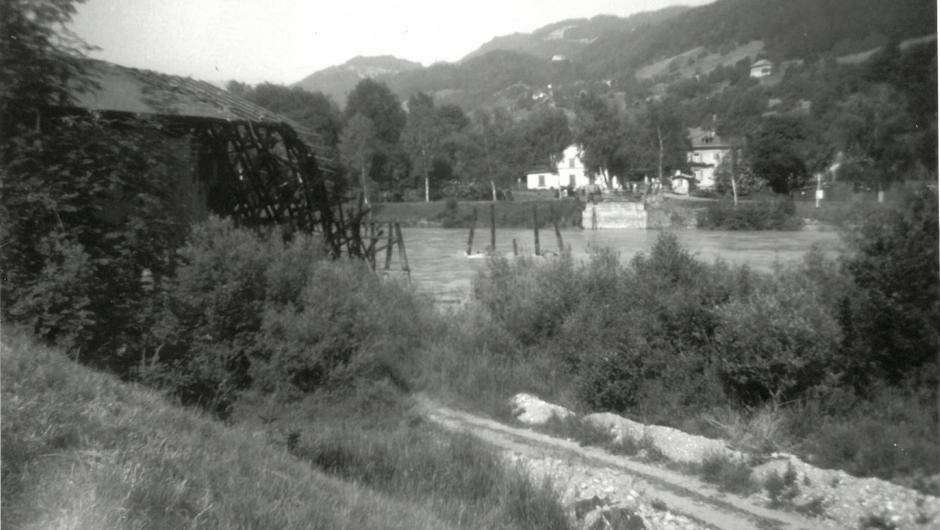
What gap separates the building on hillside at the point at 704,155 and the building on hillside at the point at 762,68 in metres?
8.91

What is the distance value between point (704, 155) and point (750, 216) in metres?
21.2

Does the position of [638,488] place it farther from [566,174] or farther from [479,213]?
[566,174]

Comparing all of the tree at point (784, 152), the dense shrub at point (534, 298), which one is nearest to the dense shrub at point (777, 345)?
the dense shrub at point (534, 298)

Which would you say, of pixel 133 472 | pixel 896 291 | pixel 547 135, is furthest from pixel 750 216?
pixel 547 135

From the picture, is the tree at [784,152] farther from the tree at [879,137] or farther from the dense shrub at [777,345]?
the dense shrub at [777,345]

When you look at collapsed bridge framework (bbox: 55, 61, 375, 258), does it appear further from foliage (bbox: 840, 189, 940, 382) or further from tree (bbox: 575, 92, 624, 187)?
tree (bbox: 575, 92, 624, 187)

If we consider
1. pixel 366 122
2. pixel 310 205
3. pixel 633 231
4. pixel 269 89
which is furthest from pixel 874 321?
pixel 633 231

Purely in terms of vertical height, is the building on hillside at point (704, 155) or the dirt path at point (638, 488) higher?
the building on hillside at point (704, 155)

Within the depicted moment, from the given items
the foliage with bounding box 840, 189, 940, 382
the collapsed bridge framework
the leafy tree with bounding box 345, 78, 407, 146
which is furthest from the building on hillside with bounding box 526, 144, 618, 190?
the foliage with bounding box 840, 189, 940, 382

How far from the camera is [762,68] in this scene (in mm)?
31203

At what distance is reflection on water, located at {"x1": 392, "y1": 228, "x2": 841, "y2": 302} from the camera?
26.0 metres

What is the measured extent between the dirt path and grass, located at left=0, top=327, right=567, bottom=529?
111 cm

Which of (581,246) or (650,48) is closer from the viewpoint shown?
(581,246)

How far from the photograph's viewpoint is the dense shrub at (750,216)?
2847 centimetres
